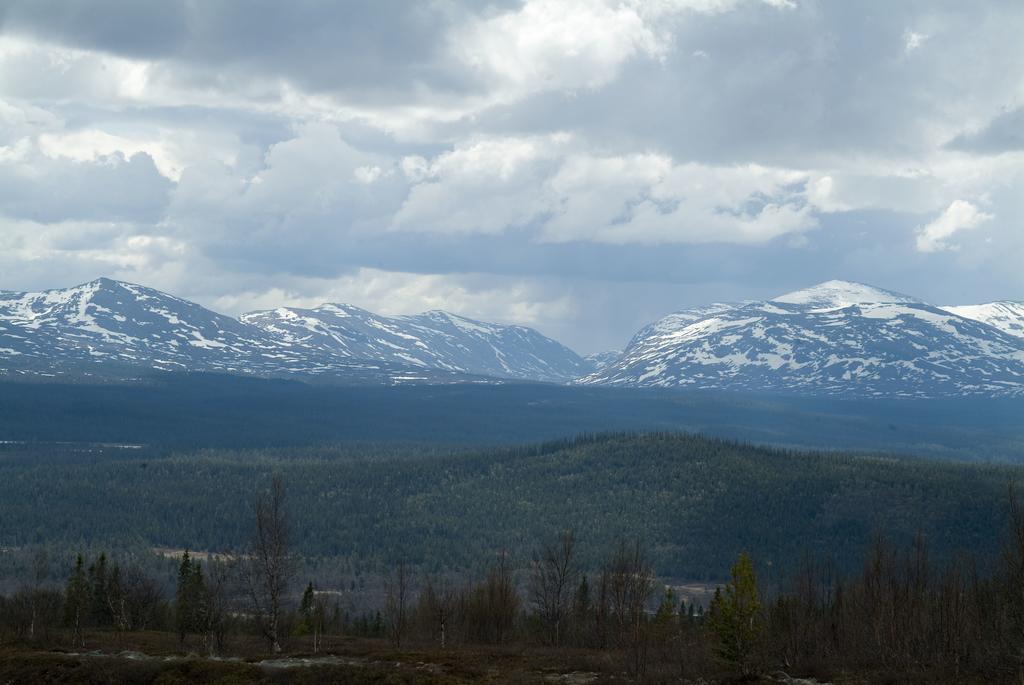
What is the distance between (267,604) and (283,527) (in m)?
7.19

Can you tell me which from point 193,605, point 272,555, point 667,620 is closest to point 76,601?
point 193,605

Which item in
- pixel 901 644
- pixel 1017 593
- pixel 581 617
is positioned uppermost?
pixel 1017 593

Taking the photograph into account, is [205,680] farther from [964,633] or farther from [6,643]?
[964,633]

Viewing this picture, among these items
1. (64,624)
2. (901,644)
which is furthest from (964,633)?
(64,624)

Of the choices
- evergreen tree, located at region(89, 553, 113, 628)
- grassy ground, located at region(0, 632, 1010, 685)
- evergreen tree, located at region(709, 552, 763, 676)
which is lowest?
evergreen tree, located at region(89, 553, 113, 628)

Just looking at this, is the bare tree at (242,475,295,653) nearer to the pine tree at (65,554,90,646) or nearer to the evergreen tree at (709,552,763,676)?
the evergreen tree at (709,552,763,676)

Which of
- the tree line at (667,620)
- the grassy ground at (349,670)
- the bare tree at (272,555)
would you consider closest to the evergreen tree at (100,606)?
the tree line at (667,620)

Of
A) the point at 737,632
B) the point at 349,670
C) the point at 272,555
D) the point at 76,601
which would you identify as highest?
the point at 272,555

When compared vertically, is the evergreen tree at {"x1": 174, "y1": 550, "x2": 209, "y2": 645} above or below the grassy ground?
below

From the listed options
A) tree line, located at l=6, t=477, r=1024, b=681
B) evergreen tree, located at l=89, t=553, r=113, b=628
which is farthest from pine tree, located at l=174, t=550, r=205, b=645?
evergreen tree, located at l=89, t=553, r=113, b=628

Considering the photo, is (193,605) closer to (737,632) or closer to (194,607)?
(194,607)

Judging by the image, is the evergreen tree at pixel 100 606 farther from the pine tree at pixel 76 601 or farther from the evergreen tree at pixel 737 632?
the evergreen tree at pixel 737 632

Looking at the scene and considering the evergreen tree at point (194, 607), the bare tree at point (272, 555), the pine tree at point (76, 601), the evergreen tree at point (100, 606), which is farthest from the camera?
the evergreen tree at point (100, 606)

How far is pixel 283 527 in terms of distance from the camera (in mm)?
89750
